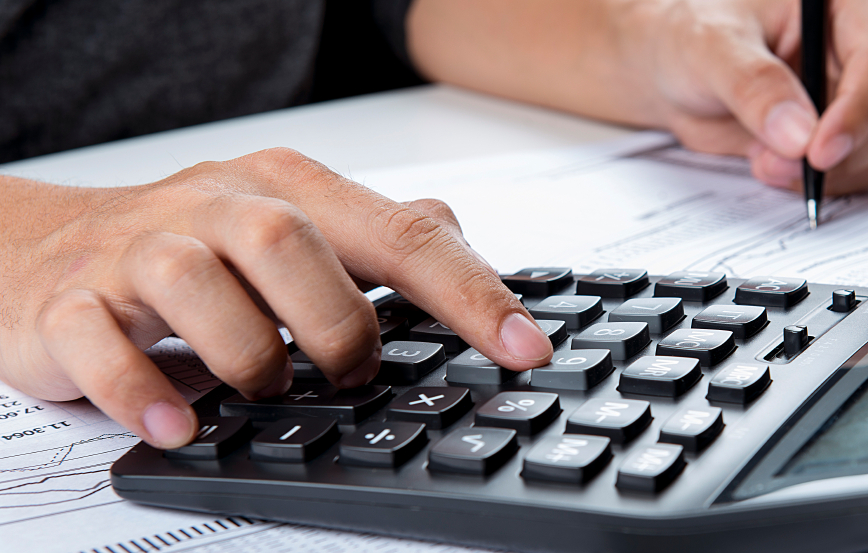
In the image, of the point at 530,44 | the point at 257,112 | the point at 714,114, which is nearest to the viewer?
the point at 714,114

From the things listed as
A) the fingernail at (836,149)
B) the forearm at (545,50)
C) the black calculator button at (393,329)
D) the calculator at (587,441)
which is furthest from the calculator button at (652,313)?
the forearm at (545,50)

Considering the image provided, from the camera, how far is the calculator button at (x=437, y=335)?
38cm

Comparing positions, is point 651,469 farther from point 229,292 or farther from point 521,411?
point 229,292

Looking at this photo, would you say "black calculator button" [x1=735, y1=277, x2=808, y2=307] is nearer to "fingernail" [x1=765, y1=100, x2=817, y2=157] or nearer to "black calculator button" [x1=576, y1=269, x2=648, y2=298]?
"black calculator button" [x1=576, y1=269, x2=648, y2=298]

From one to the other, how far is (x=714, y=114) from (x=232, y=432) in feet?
2.14

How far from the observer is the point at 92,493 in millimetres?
319

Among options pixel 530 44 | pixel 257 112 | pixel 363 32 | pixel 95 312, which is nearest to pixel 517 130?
pixel 530 44

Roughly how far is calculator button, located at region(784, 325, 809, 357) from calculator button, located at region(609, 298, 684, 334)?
0.05 metres

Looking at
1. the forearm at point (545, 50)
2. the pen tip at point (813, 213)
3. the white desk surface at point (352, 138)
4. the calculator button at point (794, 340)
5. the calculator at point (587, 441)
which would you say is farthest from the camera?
the forearm at point (545, 50)

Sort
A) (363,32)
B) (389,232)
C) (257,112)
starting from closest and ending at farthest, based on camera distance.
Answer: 1. (389,232)
2. (257,112)
3. (363,32)

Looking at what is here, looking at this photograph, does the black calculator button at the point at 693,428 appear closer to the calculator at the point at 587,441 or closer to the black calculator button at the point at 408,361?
the calculator at the point at 587,441

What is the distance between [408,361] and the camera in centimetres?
36

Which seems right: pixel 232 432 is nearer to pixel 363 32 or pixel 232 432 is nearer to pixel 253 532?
pixel 253 532

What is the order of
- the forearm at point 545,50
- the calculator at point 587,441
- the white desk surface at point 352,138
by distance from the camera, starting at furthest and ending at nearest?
1. the forearm at point 545,50
2. the white desk surface at point 352,138
3. the calculator at point 587,441
